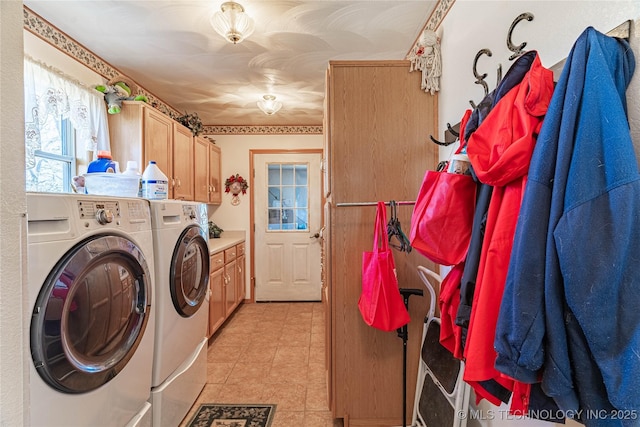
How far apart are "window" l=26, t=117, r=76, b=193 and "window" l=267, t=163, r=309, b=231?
2212mm

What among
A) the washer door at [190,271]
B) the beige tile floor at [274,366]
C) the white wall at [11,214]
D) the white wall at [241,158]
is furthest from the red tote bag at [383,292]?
the white wall at [241,158]

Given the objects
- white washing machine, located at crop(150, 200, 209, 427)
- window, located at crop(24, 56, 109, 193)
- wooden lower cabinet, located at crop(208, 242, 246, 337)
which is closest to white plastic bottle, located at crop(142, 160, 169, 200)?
white washing machine, located at crop(150, 200, 209, 427)

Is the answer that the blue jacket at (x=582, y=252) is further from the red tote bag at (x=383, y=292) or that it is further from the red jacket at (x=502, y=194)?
the red tote bag at (x=383, y=292)

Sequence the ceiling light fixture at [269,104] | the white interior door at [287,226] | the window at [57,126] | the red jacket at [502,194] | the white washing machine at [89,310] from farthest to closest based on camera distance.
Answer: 1. the white interior door at [287,226]
2. the ceiling light fixture at [269,104]
3. the window at [57,126]
4. the white washing machine at [89,310]
5. the red jacket at [502,194]

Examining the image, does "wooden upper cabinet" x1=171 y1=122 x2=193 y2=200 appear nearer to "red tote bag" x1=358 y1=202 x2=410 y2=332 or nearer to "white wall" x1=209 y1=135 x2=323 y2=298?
"white wall" x1=209 y1=135 x2=323 y2=298

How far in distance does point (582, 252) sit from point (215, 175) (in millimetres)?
3667

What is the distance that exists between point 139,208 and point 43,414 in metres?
0.78

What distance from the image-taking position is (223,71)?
242 centimetres

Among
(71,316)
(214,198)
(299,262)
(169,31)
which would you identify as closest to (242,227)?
(214,198)

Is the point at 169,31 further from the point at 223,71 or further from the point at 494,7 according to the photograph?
the point at 494,7

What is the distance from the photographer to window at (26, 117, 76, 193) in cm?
178

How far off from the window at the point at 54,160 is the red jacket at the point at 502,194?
7.50ft

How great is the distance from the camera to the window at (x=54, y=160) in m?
1.78

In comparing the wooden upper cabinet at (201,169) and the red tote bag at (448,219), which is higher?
the wooden upper cabinet at (201,169)
